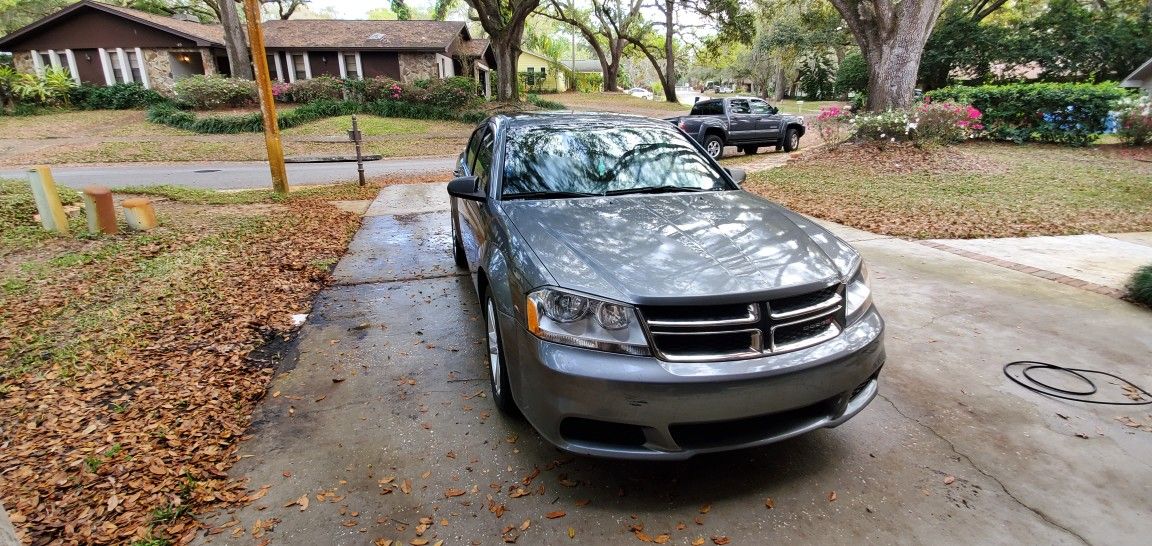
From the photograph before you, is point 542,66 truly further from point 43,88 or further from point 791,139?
point 791,139

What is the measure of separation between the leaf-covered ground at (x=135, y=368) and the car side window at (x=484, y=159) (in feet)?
6.09

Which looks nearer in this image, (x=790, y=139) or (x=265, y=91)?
(x=265, y=91)

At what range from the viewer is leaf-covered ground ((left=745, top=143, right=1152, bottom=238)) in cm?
724

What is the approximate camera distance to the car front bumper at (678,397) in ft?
7.17

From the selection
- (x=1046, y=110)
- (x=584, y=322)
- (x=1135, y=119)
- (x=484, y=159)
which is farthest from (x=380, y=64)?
(x=584, y=322)

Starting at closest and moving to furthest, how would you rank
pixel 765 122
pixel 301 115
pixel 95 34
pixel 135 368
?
pixel 135 368, pixel 765 122, pixel 301 115, pixel 95 34

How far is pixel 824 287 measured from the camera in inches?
97.7

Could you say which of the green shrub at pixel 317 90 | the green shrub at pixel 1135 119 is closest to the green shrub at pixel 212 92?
the green shrub at pixel 317 90

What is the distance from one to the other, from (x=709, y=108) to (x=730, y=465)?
14540mm

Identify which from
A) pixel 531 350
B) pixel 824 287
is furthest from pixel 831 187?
pixel 531 350

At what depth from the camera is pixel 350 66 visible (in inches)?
1246

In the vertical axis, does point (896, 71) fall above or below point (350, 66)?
below

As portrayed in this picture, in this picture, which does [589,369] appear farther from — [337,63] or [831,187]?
[337,63]

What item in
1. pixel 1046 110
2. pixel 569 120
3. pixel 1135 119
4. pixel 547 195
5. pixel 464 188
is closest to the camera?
pixel 547 195
